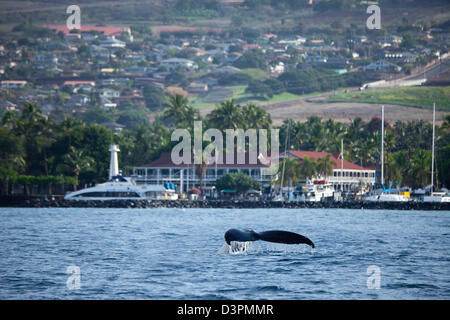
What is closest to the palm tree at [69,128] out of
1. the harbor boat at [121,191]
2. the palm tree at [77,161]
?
the palm tree at [77,161]

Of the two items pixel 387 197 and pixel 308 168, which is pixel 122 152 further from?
pixel 387 197

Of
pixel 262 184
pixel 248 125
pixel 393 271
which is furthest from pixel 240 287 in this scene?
pixel 248 125

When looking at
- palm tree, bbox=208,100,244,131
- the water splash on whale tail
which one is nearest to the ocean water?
the water splash on whale tail

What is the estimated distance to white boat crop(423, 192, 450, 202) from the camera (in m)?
116

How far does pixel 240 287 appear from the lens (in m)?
34.9

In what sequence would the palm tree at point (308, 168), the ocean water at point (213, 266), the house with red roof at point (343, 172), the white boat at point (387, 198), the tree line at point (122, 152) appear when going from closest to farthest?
1. the ocean water at point (213, 266)
2. the white boat at point (387, 198)
3. the tree line at point (122, 152)
4. the palm tree at point (308, 168)
5. the house with red roof at point (343, 172)

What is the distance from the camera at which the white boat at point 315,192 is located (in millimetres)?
125125

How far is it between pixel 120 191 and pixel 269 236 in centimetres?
8727

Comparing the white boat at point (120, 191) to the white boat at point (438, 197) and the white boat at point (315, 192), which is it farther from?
the white boat at point (438, 197)

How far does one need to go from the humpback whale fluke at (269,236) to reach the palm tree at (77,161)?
96145 mm

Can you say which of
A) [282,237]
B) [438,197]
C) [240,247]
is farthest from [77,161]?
[282,237]
